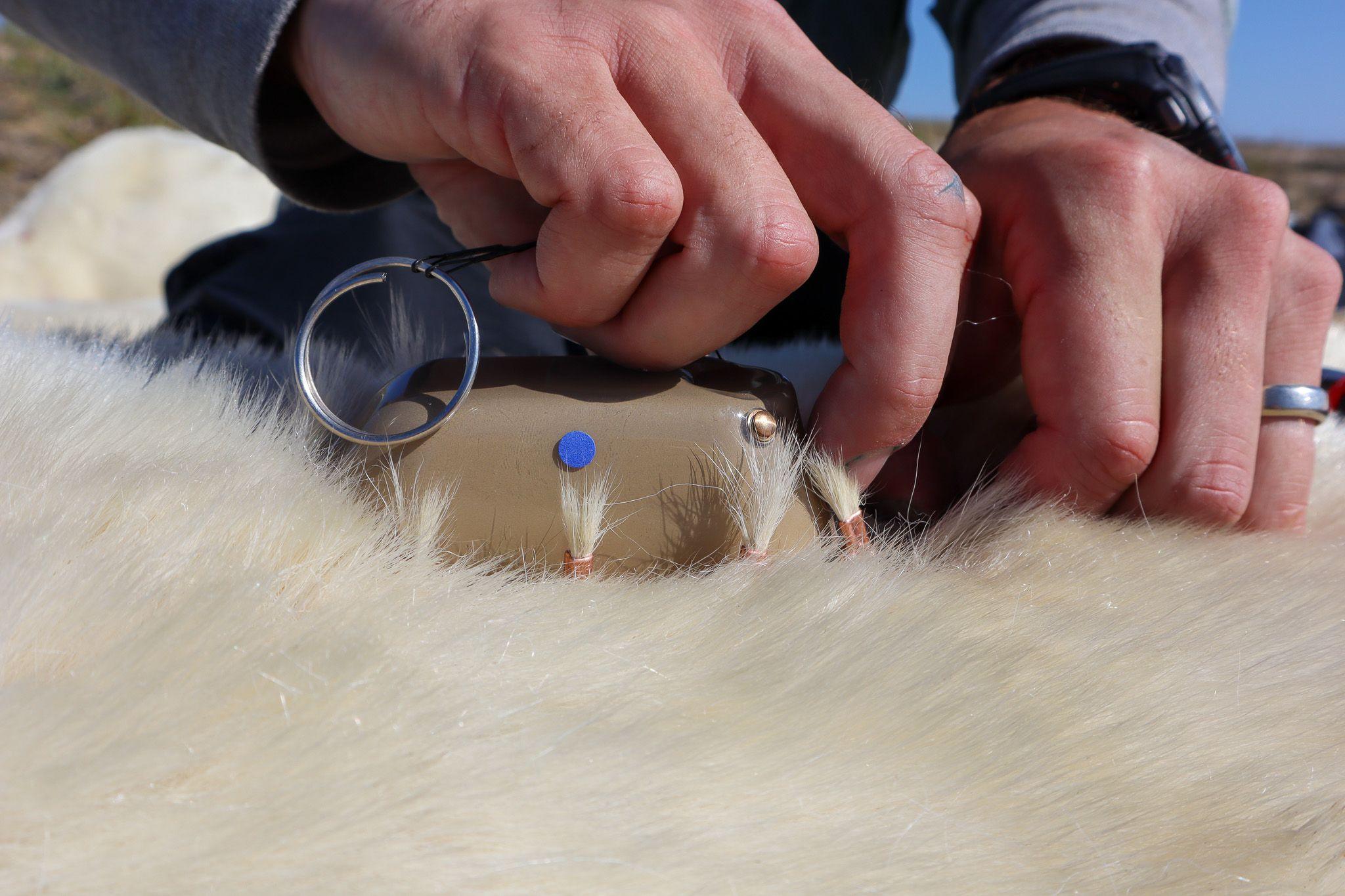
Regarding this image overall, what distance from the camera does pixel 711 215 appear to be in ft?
2.10

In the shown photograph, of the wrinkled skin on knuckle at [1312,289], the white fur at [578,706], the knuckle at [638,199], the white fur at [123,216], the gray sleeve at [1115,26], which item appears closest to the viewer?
the white fur at [578,706]

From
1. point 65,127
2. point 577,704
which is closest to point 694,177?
point 577,704

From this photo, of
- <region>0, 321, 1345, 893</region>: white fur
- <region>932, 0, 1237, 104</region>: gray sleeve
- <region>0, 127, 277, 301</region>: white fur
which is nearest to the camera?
<region>0, 321, 1345, 893</region>: white fur

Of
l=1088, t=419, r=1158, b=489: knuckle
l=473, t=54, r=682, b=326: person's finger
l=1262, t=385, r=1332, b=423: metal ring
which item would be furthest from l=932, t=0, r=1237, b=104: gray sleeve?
l=473, t=54, r=682, b=326: person's finger

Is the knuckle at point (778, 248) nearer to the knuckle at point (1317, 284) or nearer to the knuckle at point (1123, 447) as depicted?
the knuckle at point (1123, 447)

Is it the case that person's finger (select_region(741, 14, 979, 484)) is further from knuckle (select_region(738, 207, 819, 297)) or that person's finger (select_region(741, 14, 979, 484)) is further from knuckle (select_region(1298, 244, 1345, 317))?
knuckle (select_region(1298, 244, 1345, 317))

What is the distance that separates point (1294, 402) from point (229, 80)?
3.43 feet

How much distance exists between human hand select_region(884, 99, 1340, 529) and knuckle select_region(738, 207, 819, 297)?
0.71 ft

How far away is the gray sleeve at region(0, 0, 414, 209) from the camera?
2.98ft

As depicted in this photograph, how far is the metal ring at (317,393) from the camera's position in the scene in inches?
24.9

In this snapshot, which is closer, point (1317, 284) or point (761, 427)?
point (761, 427)

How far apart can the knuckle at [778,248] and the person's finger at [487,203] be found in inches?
11.1

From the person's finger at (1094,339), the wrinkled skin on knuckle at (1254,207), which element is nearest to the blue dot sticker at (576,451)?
the person's finger at (1094,339)

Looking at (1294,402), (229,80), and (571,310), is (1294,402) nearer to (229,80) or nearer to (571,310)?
(571,310)
